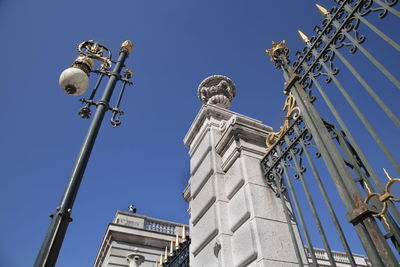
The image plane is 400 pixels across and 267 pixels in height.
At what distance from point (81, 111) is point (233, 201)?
2.60m

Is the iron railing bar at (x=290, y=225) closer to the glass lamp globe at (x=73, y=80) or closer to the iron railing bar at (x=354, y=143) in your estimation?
the iron railing bar at (x=354, y=143)

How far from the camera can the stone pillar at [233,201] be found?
3756 millimetres

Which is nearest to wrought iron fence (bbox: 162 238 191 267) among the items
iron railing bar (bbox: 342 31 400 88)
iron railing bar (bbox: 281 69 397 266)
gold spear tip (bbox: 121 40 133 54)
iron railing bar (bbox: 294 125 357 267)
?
iron railing bar (bbox: 294 125 357 267)

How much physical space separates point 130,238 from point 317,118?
10.1m

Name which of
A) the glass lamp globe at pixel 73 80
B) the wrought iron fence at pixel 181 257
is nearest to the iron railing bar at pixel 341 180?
the glass lamp globe at pixel 73 80

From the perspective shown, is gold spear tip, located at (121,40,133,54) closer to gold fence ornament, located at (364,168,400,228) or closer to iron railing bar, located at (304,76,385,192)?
iron railing bar, located at (304,76,385,192)

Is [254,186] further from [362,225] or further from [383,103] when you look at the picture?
[383,103]

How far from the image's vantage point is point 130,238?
11625 mm

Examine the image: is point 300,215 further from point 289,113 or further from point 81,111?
point 81,111

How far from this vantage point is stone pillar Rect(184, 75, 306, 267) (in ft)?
12.3

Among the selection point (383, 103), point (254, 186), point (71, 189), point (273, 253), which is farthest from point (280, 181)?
point (71, 189)

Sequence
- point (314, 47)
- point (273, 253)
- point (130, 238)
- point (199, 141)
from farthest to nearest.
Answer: point (130, 238), point (199, 141), point (314, 47), point (273, 253)

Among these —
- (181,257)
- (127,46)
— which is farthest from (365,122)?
(181,257)

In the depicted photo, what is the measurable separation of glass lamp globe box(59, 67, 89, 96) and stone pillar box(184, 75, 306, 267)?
8.06 feet
